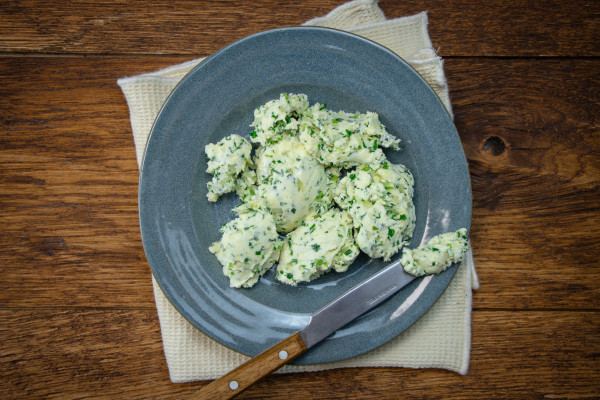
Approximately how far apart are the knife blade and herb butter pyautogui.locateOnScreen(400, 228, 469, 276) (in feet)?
0.13

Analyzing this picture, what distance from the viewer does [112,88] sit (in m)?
1.78

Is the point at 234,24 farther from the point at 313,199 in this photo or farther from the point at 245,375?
the point at 245,375

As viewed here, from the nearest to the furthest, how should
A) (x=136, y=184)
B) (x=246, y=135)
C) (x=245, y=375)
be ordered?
(x=245, y=375) < (x=246, y=135) < (x=136, y=184)

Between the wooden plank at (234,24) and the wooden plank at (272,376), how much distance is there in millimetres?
1081

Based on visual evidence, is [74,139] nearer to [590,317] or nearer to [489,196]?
[489,196]

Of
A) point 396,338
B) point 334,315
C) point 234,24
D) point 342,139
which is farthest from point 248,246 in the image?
point 234,24

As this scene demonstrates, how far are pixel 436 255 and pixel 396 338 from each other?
0.41 meters

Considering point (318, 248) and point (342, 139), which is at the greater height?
point (342, 139)

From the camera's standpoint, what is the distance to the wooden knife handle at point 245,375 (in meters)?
1.50

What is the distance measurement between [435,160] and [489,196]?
0.34 m

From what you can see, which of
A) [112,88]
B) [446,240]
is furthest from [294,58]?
A: [446,240]

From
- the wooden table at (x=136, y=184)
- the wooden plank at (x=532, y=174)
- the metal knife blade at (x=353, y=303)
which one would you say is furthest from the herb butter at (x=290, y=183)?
the wooden plank at (x=532, y=174)

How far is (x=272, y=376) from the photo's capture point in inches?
69.4

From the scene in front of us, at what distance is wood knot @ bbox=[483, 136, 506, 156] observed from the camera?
1.80 m
